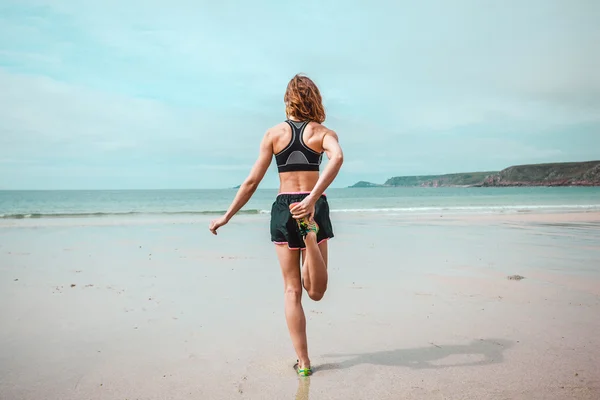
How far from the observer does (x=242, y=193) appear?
11.6 feet

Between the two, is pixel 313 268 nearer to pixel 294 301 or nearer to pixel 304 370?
pixel 294 301

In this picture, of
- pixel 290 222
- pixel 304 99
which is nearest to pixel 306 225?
pixel 290 222

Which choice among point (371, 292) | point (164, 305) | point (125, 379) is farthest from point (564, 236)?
point (125, 379)

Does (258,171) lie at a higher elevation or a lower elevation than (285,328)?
A: higher

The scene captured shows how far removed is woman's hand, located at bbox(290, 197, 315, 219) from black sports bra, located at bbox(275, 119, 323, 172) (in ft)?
1.30

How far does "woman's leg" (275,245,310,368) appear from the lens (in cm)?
346

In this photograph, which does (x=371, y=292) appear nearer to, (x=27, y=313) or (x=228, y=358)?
(x=228, y=358)

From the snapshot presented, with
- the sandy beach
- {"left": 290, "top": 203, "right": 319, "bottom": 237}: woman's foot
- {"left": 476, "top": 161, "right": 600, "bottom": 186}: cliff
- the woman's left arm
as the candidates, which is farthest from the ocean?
{"left": 476, "top": 161, "right": 600, "bottom": 186}: cliff

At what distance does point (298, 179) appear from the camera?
339cm

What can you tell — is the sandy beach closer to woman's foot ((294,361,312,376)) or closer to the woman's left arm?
woman's foot ((294,361,312,376))

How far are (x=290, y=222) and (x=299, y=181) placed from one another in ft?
1.02

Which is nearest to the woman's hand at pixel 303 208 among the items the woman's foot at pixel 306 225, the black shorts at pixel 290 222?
the woman's foot at pixel 306 225

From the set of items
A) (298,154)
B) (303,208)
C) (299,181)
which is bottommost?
(303,208)

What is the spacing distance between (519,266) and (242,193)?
587cm
